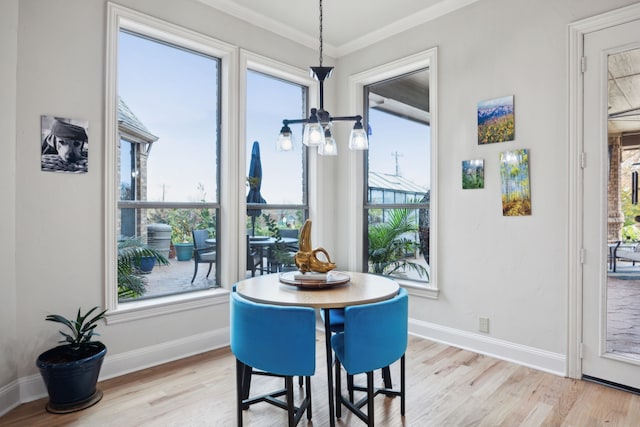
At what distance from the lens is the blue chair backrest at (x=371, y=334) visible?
5.93 feet

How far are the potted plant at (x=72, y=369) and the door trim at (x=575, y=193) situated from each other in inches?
123

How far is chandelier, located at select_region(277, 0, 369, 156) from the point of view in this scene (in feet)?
6.93

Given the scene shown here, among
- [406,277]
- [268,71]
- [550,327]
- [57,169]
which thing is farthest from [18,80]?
[550,327]

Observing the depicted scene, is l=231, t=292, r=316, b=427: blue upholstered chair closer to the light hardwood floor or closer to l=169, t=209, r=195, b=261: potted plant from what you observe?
the light hardwood floor

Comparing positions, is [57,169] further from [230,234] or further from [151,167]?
[230,234]

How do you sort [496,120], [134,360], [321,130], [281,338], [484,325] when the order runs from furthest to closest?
1. [484,325]
2. [496,120]
3. [134,360]
4. [321,130]
5. [281,338]

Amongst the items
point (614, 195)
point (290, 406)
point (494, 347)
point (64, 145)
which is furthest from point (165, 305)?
point (614, 195)

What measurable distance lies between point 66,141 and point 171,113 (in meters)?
0.86

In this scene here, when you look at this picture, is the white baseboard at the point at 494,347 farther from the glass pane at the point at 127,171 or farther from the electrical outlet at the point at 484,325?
the glass pane at the point at 127,171

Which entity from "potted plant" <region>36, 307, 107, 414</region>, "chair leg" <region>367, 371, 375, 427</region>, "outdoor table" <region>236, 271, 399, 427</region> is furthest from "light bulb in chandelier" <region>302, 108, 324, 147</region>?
"potted plant" <region>36, 307, 107, 414</region>

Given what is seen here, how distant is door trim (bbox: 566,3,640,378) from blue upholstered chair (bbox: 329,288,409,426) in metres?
1.44

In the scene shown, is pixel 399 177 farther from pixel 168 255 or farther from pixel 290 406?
pixel 290 406

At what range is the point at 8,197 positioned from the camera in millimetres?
2236

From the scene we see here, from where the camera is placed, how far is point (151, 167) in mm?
3027
